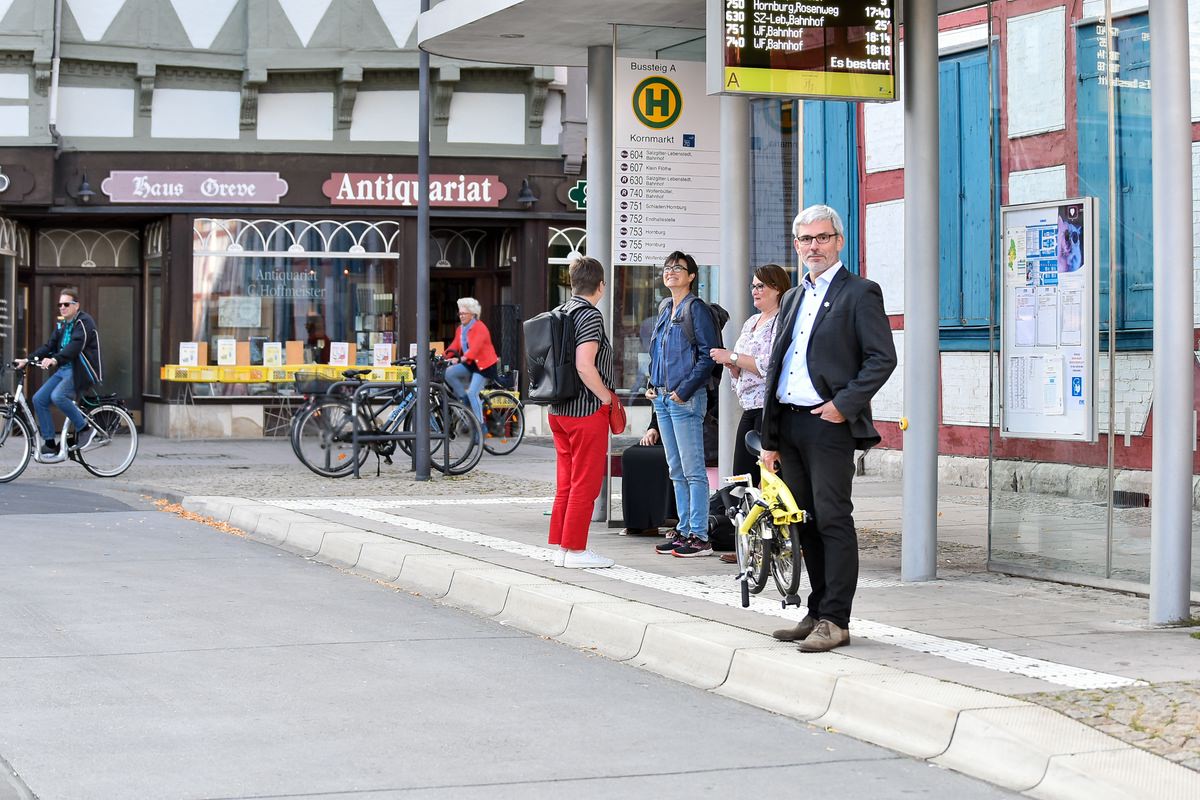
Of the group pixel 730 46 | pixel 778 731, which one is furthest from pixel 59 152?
pixel 778 731

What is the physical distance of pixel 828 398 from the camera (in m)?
7.00

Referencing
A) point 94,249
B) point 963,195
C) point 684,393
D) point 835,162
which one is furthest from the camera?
point 94,249

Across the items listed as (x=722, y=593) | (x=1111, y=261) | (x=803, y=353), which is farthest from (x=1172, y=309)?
(x=722, y=593)

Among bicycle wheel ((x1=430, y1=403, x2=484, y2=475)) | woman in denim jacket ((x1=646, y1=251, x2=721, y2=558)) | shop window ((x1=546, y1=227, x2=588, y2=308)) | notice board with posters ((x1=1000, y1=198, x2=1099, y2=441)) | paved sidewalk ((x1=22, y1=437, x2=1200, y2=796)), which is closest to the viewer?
paved sidewalk ((x1=22, y1=437, x2=1200, y2=796))

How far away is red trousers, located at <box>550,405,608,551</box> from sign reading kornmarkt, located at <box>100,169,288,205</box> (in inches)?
580

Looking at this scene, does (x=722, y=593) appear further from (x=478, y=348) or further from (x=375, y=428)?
(x=478, y=348)

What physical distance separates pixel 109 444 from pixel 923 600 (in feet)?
35.7

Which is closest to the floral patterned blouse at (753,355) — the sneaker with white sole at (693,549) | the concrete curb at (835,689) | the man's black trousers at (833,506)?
the sneaker with white sole at (693,549)

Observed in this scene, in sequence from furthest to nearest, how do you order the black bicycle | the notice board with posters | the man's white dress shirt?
the black bicycle, the notice board with posters, the man's white dress shirt

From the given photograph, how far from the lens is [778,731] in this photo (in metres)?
6.23

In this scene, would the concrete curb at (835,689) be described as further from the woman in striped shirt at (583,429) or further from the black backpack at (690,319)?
the black backpack at (690,319)

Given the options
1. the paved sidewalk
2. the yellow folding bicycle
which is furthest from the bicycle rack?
the yellow folding bicycle

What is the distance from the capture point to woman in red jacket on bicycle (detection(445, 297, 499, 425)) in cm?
1948

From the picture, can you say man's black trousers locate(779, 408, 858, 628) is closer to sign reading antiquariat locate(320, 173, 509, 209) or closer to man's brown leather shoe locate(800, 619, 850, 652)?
man's brown leather shoe locate(800, 619, 850, 652)
